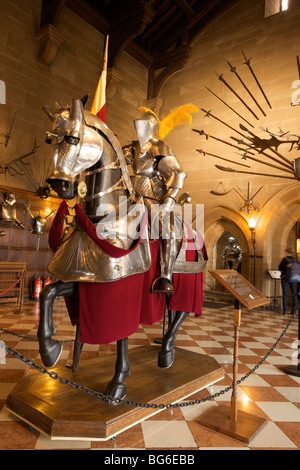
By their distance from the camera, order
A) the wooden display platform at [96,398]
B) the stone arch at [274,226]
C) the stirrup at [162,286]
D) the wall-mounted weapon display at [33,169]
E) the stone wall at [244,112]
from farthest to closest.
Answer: the stone wall at [244,112] → the stone arch at [274,226] → the wall-mounted weapon display at [33,169] → the stirrup at [162,286] → the wooden display platform at [96,398]

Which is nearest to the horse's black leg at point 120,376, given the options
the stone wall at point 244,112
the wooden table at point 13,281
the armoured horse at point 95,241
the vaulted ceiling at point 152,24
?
the armoured horse at point 95,241

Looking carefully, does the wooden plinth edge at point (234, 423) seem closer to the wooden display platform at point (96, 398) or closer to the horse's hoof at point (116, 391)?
the wooden display platform at point (96, 398)

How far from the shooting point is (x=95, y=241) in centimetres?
204

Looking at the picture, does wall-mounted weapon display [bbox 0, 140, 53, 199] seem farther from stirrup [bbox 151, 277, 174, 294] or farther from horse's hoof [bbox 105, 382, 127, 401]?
horse's hoof [bbox 105, 382, 127, 401]

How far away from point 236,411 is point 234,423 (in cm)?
8

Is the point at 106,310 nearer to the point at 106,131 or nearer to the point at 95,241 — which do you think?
the point at 95,241

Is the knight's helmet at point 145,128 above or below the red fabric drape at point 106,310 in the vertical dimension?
above

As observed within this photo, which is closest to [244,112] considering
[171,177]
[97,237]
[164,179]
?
[164,179]

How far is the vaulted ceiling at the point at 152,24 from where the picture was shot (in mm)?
9620

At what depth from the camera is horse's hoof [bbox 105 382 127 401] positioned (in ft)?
7.48

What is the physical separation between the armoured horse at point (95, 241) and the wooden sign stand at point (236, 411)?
2.08ft

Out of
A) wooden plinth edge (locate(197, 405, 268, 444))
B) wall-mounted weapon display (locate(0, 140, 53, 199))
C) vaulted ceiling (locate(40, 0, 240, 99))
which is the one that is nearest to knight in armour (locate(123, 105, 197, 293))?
wooden plinth edge (locate(197, 405, 268, 444))

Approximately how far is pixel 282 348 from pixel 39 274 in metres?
6.10
